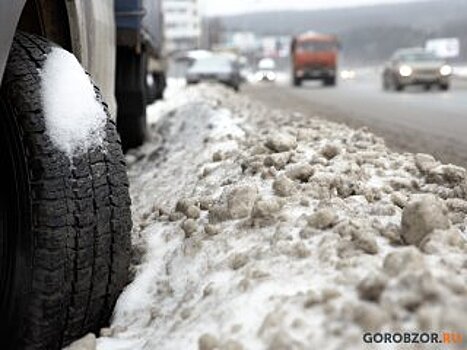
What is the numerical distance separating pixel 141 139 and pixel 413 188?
4628mm

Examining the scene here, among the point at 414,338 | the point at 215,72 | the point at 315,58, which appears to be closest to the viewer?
the point at 414,338

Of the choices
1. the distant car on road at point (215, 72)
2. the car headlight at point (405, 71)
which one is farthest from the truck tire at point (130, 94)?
the car headlight at point (405, 71)

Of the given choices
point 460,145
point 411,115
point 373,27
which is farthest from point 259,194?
point 373,27

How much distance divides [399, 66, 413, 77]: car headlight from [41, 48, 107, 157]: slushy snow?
24.7 metres

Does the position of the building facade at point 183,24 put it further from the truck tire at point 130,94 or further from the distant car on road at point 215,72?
the truck tire at point 130,94

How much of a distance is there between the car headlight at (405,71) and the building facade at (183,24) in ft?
182

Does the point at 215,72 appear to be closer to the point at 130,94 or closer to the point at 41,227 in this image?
the point at 130,94

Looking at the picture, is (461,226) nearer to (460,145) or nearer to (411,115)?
(460,145)

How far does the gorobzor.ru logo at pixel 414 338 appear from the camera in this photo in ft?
6.19

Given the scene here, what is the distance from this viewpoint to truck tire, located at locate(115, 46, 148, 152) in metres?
7.30

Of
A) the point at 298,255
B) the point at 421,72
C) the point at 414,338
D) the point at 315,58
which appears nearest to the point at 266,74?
the point at 315,58

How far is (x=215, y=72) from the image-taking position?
26031mm

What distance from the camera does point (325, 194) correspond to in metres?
3.25

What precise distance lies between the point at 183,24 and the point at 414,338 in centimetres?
8239
